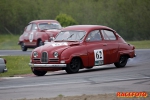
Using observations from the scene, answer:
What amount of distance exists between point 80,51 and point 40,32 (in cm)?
1265

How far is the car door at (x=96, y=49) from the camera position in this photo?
62.3 feet

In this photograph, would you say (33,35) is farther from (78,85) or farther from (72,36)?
(78,85)

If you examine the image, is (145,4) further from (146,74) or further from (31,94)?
(31,94)

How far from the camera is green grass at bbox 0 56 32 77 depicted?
66.6 ft

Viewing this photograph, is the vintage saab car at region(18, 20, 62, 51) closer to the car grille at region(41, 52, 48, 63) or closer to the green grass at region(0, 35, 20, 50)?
the green grass at region(0, 35, 20, 50)

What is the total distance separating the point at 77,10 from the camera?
48500 mm

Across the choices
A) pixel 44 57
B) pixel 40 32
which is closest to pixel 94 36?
pixel 44 57

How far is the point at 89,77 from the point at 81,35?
3.17 m

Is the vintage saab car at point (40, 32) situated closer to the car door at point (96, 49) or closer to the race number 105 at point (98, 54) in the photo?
the car door at point (96, 49)

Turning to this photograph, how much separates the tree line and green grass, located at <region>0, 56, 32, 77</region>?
21.8 m

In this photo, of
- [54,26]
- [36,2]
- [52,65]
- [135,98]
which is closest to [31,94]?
[135,98]

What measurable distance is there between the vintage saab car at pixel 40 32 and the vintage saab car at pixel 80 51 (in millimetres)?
10142

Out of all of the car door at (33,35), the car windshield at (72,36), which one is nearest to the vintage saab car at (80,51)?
the car windshield at (72,36)

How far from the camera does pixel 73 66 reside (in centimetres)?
1847
